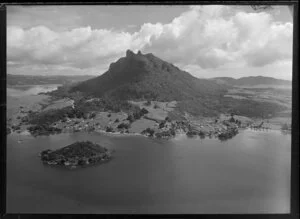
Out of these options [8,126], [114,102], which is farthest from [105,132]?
[8,126]

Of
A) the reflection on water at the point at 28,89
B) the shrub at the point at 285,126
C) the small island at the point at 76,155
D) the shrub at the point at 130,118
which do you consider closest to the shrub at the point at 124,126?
the shrub at the point at 130,118

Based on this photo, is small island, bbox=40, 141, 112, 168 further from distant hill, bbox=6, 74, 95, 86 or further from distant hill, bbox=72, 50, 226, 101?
distant hill, bbox=6, 74, 95, 86

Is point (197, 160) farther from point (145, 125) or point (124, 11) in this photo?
point (124, 11)

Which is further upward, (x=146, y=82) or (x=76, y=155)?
(x=146, y=82)

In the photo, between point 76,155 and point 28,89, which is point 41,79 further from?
point 76,155

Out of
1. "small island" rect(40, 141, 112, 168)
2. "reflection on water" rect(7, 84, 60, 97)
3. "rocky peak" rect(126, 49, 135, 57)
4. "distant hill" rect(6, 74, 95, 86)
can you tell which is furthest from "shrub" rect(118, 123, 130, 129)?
"reflection on water" rect(7, 84, 60, 97)

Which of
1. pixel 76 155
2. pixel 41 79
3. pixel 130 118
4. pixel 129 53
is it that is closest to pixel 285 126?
pixel 130 118

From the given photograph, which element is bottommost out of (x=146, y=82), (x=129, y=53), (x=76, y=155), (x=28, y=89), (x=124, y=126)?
(x=76, y=155)
